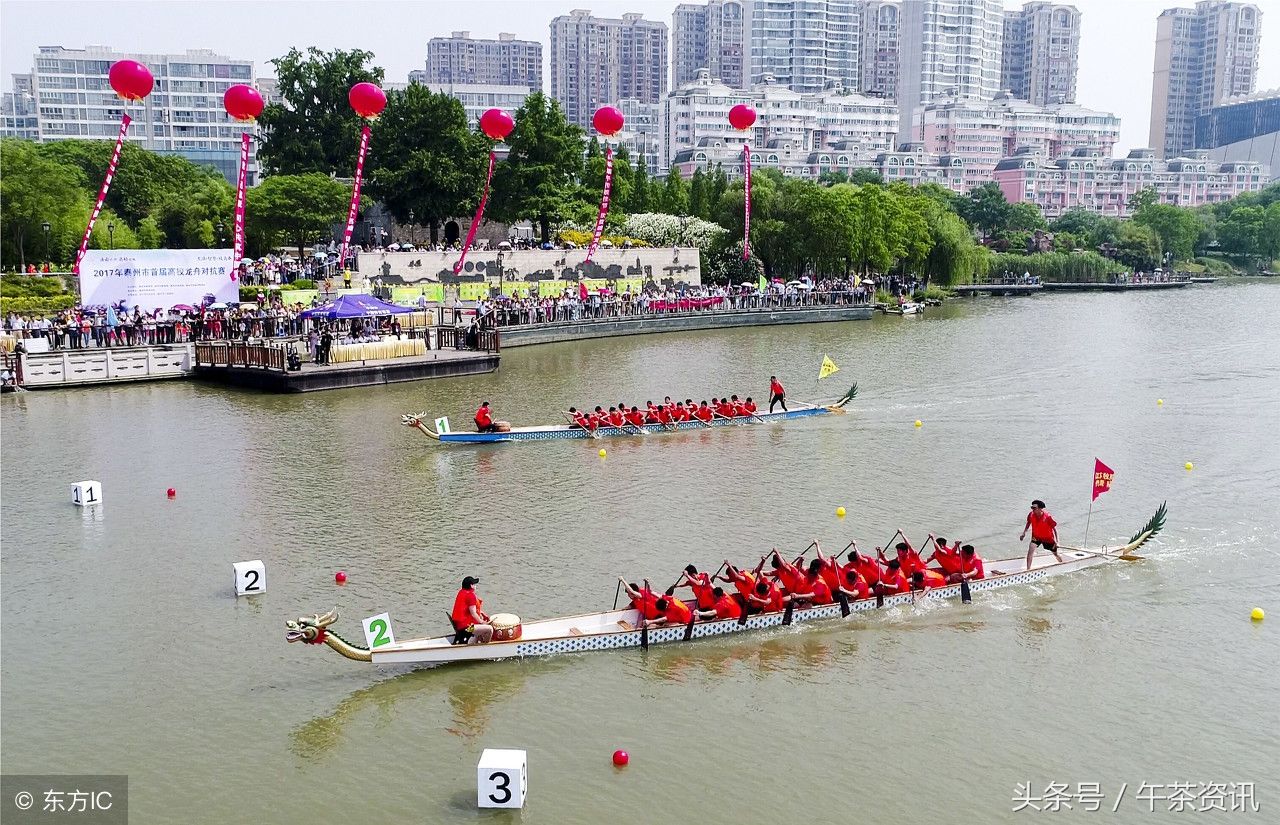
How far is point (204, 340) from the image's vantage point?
34.6m

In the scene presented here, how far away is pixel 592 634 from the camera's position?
44.1ft

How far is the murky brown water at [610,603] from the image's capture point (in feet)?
35.9

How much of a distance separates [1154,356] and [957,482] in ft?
75.5

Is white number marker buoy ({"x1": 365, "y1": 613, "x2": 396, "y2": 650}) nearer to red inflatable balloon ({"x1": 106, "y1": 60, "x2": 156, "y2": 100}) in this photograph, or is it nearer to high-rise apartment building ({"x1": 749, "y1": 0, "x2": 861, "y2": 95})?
red inflatable balloon ({"x1": 106, "y1": 60, "x2": 156, "y2": 100})

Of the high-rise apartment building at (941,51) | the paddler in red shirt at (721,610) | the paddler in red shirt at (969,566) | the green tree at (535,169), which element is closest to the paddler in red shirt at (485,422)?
the paddler in red shirt at (721,610)

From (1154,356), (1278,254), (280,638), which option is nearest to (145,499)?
(280,638)

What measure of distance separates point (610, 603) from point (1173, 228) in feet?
328

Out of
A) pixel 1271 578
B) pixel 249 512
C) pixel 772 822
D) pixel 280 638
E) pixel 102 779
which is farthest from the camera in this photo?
pixel 249 512

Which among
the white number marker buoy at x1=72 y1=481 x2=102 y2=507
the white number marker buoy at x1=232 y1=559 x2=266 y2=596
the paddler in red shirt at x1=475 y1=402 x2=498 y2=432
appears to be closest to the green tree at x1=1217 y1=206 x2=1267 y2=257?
the paddler in red shirt at x1=475 y1=402 x2=498 y2=432

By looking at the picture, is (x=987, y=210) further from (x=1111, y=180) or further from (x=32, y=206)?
(x=32, y=206)

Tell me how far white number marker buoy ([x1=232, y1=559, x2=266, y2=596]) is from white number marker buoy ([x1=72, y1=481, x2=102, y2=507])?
5.92m

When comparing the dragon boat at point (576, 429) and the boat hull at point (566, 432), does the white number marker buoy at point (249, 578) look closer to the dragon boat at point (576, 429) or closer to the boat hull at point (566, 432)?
the dragon boat at point (576, 429)

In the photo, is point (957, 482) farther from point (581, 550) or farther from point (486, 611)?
point (486, 611)

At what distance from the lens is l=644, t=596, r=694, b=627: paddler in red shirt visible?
13.7 m
